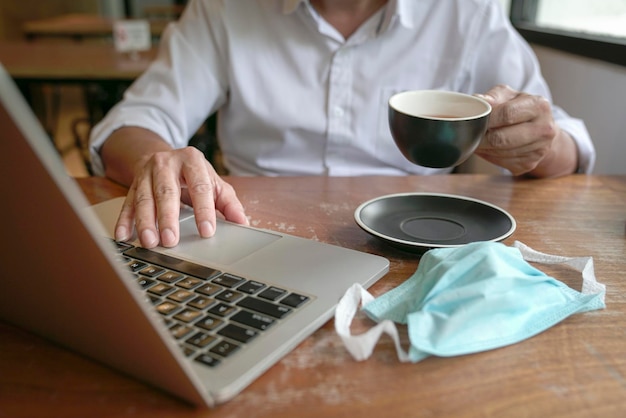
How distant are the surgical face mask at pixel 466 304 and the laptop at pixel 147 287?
0.14 ft

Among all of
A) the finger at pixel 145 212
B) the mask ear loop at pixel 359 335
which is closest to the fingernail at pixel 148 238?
the finger at pixel 145 212

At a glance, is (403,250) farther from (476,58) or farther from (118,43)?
(118,43)

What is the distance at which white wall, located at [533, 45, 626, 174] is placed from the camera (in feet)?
4.60

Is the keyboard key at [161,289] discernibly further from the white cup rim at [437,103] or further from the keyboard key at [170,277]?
the white cup rim at [437,103]

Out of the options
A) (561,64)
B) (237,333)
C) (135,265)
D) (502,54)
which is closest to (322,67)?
(502,54)

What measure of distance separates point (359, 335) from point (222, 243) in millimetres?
213

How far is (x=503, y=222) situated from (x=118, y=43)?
2.02m

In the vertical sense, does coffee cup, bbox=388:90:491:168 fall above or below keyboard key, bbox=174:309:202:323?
above

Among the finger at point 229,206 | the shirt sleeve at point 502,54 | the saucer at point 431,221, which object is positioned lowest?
the saucer at point 431,221

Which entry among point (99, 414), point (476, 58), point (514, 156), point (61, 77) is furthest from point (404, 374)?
point (61, 77)

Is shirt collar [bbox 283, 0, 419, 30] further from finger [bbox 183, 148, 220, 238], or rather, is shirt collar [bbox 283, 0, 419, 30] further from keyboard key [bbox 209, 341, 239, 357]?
keyboard key [bbox 209, 341, 239, 357]

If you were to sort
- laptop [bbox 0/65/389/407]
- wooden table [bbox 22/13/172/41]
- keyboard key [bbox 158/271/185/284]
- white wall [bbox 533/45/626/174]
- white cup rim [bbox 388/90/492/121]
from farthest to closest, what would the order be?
1. wooden table [bbox 22/13/172/41]
2. white wall [bbox 533/45/626/174]
3. white cup rim [bbox 388/90/492/121]
4. keyboard key [bbox 158/271/185/284]
5. laptop [bbox 0/65/389/407]

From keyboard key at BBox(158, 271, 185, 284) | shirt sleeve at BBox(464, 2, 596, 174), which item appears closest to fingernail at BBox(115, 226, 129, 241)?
keyboard key at BBox(158, 271, 185, 284)

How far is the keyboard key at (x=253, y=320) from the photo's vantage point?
17.1 inches
